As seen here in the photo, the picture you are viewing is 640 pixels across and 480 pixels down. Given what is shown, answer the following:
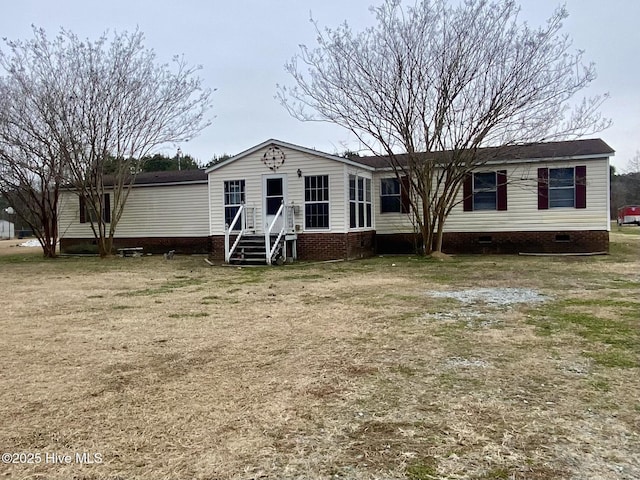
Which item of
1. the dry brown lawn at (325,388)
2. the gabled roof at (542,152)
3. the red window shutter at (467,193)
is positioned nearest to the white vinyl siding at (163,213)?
the gabled roof at (542,152)

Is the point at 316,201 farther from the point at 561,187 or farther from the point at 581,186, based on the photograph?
the point at 581,186

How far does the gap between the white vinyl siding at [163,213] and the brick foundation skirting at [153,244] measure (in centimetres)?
17

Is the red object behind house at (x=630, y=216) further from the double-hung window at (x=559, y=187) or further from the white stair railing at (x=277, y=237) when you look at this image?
the white stair railing at (x=277, y=237)

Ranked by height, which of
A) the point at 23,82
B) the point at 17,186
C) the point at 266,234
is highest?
the point at 23,82

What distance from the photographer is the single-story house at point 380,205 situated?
14.5m

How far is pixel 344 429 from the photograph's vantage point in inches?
113

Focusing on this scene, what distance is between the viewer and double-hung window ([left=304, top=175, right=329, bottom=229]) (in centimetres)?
1460

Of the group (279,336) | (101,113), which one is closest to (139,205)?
(101,113)

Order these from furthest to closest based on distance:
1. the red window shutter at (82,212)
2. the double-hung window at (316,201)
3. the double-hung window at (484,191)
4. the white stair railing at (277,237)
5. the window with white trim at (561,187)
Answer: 1. the red window shutter at (82,212)
2. the double-hung window at (484,191)
3. the window with white trim at (561,187)
4. the double-hung window at (316,201)
5. the white stair railing at (277,237)

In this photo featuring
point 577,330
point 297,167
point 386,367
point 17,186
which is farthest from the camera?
point 17,186

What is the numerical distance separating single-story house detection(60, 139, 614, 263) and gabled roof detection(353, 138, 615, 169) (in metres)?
0.03

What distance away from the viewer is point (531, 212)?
51.2 ft

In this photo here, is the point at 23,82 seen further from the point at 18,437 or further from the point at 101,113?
the point at 18,437

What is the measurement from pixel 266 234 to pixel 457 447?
435 inches
